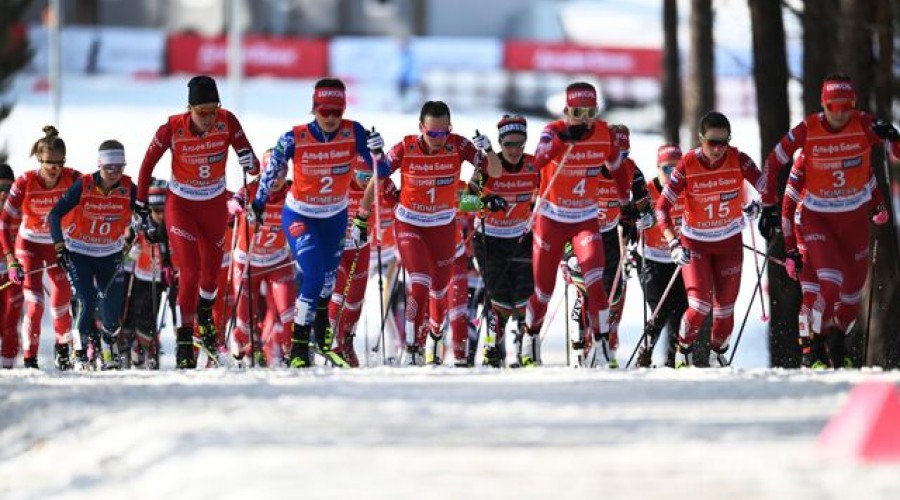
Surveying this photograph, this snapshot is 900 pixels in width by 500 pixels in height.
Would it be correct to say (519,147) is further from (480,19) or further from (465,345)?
(480,19)

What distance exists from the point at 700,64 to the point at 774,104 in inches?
369

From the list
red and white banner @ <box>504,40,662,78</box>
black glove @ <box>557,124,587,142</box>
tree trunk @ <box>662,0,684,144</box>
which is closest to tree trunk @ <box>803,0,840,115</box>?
black glove @ <box>557,124,587,142</box>

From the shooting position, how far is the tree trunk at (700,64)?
30.9m

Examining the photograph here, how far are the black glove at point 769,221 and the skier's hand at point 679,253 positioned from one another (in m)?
0.61

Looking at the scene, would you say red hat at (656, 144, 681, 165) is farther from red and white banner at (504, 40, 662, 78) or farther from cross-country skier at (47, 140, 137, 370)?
red and white banner at (504, 40, 662, 78)

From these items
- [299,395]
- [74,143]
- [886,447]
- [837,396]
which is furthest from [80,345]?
[74,143]

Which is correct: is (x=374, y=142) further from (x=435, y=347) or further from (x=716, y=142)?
(x=716, y=142)

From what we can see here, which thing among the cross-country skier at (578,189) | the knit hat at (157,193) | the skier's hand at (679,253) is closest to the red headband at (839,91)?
the skier's hand at (679,253)

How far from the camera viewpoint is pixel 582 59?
2477 inches

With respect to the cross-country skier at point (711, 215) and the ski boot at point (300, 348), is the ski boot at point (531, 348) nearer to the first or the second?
the cross-country skier at point (711, 215)

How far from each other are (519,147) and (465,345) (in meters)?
1.72

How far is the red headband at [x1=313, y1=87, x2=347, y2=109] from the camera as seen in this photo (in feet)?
51.8

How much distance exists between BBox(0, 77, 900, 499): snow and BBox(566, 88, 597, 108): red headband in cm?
316

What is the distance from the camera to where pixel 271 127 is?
177 feet
